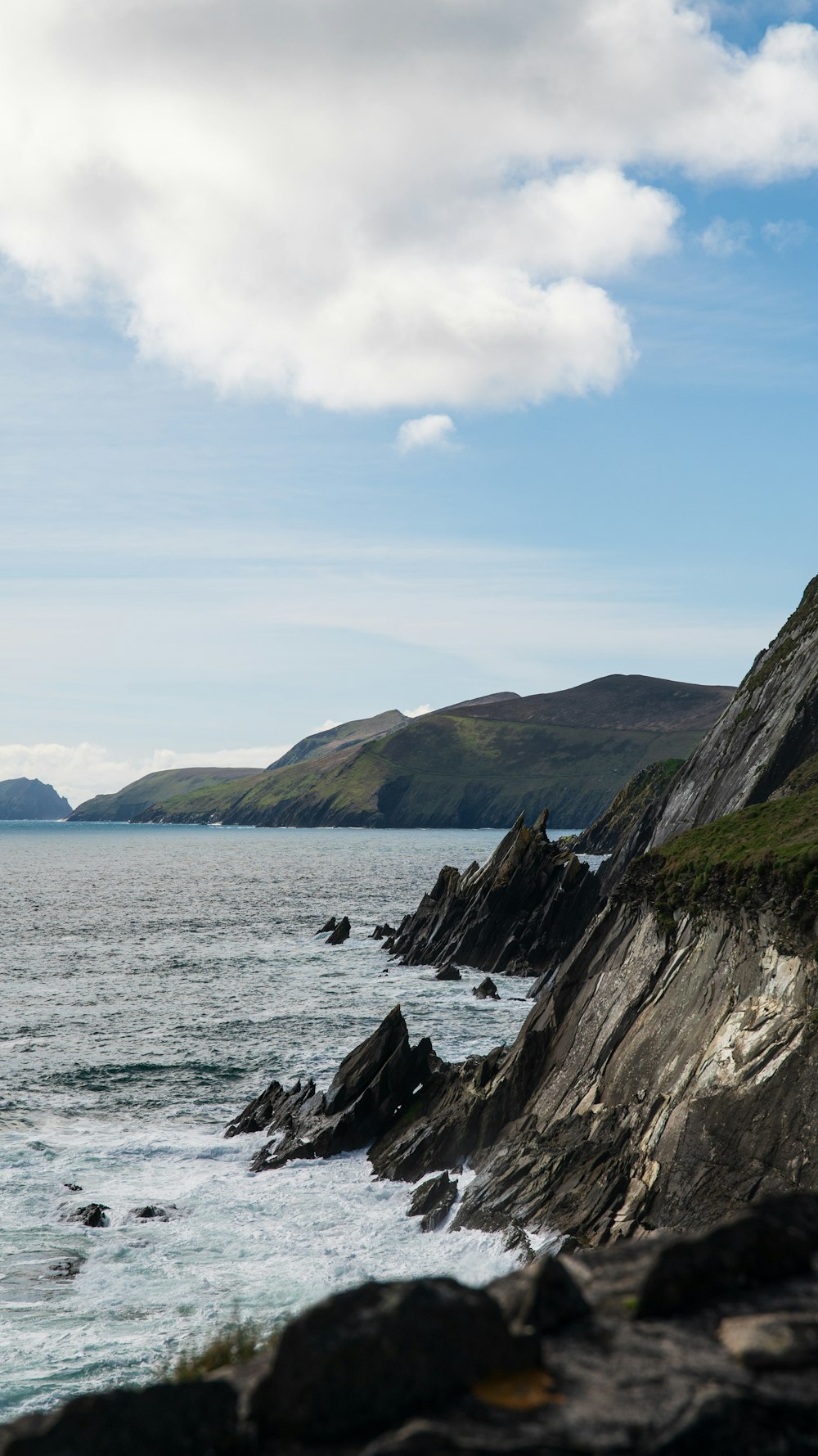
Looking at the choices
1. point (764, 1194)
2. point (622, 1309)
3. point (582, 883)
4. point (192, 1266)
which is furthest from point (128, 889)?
point (622, 1309)

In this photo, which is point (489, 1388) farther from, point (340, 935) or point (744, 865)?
point (340, 935)

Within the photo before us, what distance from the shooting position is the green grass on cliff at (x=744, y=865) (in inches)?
1005

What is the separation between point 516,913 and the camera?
79688 millimetres

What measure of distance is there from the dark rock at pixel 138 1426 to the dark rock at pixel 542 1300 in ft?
7.38

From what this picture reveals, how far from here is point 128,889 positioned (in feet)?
501

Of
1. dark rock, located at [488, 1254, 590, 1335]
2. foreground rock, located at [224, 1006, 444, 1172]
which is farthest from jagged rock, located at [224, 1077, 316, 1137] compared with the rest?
dark rock, located at [488, 1254, 590, 1335]

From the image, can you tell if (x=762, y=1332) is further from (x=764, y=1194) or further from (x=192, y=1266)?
(x=192, y=1266)

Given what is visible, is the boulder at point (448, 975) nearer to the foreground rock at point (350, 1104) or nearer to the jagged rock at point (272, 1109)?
the jagged rock at point (272, 1109)

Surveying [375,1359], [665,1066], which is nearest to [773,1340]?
[375,1359]

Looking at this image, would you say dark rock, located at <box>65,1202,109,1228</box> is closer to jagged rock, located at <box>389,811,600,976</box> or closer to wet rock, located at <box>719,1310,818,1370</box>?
wet rock, located at <box>719,1310,818,1370</box>

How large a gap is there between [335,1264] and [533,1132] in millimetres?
7038

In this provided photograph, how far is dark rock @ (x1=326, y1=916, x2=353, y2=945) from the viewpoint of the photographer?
301 ft

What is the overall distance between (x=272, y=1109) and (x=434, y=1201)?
11.9m

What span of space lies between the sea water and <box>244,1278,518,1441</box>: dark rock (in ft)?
57.5
